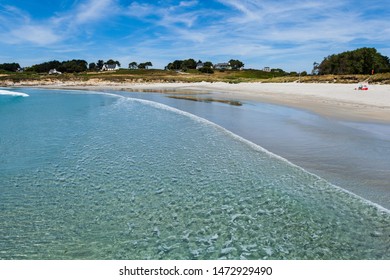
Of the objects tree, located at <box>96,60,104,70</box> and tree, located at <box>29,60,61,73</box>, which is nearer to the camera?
tree, located at <box>29,60,61,73</box>

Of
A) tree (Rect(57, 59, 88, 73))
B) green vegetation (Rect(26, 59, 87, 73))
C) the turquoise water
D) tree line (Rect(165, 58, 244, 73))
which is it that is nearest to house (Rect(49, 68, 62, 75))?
green vegetation (Rect(26, 59, 87, 73))

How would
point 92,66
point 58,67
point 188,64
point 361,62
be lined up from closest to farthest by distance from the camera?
point 361,62 → point 58,67 → point 188,64 → point 92,66

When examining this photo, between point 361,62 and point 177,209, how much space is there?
74475 mm

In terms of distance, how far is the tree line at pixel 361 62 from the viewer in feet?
219

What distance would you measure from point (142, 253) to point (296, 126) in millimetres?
10781

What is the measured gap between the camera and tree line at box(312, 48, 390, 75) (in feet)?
219

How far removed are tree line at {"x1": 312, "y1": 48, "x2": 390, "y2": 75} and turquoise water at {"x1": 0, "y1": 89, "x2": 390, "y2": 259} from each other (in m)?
69.4

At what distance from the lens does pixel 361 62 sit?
66.8 m

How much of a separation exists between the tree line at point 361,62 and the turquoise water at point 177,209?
69.4 meters

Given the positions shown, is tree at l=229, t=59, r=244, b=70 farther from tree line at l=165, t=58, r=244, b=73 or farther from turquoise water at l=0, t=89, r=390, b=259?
turquoise water at l=0, t=89, r=390, b=259

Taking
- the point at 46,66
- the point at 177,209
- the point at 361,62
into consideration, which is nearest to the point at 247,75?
the point at 361,62

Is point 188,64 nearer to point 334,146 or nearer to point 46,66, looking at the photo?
point 46,66
